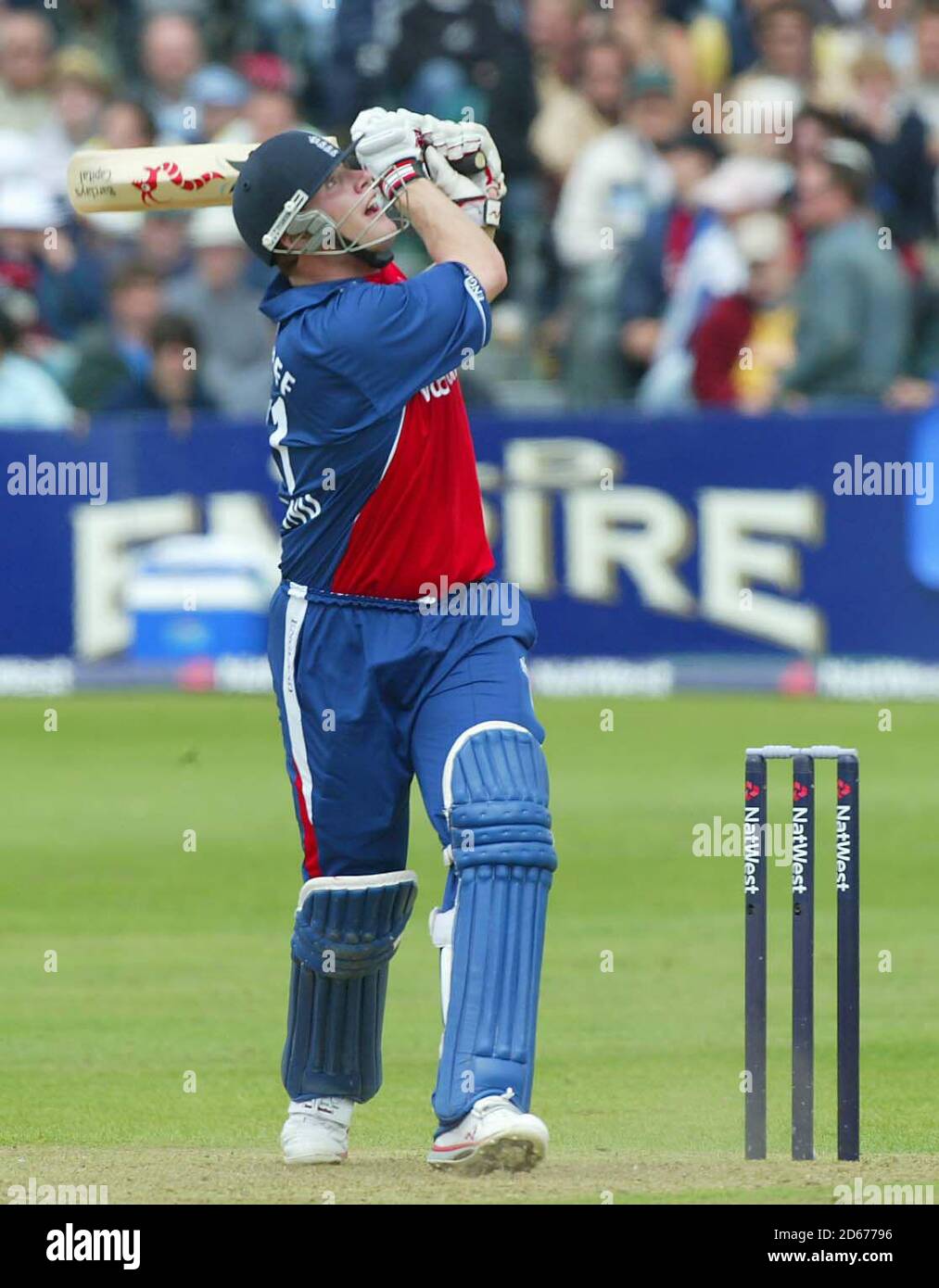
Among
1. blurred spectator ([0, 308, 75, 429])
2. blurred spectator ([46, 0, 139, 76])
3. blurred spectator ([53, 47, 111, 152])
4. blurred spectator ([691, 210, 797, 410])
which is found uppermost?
blurred spectator ([46, 0, 139, 76])

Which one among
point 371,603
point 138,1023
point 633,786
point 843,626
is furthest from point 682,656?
point 371,603

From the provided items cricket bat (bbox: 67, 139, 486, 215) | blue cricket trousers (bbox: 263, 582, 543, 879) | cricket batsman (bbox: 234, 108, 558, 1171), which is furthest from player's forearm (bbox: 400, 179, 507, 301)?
blue cricket trousers (bbox: 263, 582, 543, 879)

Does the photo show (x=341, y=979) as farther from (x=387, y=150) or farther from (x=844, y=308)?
(x=844, y=308)

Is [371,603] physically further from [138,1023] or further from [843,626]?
[843,626]

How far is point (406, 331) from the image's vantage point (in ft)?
19.5

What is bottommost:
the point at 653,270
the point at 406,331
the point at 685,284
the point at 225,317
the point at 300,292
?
the point at 406,331

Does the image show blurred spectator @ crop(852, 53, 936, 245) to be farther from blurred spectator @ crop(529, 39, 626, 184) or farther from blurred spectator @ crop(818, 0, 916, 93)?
blurred spectator @ crop(529, 39, 626, 184)

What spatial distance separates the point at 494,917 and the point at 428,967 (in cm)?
390

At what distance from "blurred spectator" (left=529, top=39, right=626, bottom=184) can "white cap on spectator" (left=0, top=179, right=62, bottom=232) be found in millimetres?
3346

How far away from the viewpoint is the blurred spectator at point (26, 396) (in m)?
16.7

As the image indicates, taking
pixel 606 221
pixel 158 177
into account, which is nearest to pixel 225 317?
pixel 606 221

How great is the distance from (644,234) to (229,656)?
3.90 metres

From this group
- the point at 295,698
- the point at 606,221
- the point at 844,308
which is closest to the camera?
the point at 295,698

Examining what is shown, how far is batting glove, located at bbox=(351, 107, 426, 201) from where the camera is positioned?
237 inches
